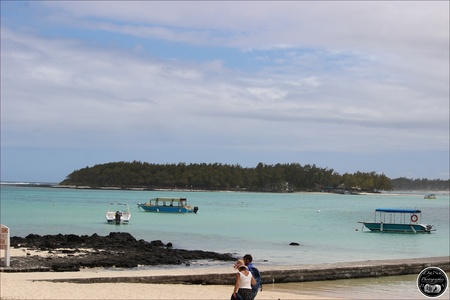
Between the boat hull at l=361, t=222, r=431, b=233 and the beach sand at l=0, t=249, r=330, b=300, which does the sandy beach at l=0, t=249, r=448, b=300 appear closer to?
the beach sand at l=0, t=249, r=330, b=300

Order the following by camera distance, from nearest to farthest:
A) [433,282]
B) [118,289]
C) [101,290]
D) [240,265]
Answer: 1. [433,282]
2. [240,265]
3. [101,290]
4. [118,289]

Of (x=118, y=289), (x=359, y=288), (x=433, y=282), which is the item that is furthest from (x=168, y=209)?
(x=433, y=282)

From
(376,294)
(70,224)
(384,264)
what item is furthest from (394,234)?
(376,294)

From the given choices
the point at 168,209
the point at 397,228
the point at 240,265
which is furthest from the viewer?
the point at 168,209

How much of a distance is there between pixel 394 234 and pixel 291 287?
36.7 metres

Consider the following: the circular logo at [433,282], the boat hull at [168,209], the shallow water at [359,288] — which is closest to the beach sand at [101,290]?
the shallow water at [359,288]

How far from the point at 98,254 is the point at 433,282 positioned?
73.7ft

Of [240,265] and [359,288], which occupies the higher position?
[240,265]

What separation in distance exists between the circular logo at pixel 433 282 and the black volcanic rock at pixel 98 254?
16720 millimetres

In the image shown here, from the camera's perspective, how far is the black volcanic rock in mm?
24920

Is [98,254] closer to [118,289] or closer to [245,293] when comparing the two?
[118,289]

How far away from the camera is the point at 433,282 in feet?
24.2

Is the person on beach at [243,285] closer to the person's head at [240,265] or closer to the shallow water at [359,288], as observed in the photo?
the person's head at [240,265]

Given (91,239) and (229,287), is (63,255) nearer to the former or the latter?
(91,239)
